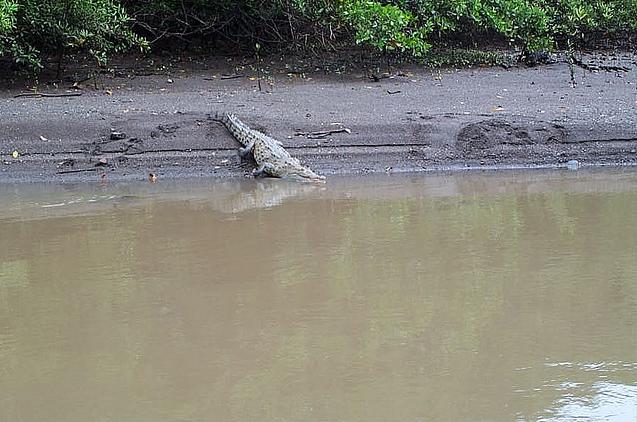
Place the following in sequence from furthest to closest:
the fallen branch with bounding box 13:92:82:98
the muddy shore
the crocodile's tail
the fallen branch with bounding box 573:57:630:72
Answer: the fallen branch with bounding box 573:57:630:72, the fallen branch with bounding box 13:92:82:98, the crocodile's tail, the muddy shore

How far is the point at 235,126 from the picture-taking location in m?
9.10

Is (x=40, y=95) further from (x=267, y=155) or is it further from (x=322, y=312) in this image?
(x=322, y=312)

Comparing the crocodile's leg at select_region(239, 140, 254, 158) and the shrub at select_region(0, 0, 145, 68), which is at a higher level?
the shrub at select_region(0, 0, 145, 68)

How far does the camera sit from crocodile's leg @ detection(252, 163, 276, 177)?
8.21 meters

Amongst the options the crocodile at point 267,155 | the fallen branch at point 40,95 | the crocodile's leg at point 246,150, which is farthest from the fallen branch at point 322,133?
the fallen branch at point 40,95

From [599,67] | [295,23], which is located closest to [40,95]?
[295,23]

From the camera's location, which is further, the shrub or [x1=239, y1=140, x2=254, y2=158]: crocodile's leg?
the shrub

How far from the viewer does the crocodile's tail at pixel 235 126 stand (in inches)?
350

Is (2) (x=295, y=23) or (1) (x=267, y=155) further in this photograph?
(2) (x=295, y=23)

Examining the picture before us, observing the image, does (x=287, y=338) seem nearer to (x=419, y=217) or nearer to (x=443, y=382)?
(x=443, y=382)

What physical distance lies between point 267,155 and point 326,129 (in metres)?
1.22

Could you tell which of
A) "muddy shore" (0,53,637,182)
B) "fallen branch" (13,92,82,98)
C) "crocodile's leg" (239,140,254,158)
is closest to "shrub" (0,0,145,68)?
"fallen branch" (13,92,82,98)

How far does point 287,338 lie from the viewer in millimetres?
3617

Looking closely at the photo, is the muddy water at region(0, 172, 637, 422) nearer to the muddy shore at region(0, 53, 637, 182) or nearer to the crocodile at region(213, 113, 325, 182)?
the crocodile at region(213, 113, 325, 182)
